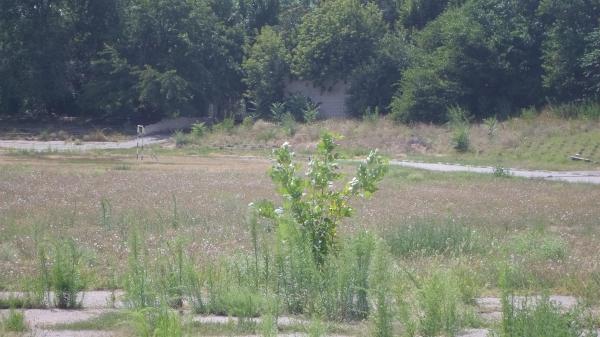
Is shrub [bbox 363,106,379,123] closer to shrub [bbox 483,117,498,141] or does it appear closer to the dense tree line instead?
the dense tree line

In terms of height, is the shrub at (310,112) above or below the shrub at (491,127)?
above

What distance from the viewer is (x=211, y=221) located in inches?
706

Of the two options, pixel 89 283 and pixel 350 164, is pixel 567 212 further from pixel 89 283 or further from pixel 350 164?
pixel 350 164

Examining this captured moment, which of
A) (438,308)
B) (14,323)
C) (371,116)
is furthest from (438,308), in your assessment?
(371,116)

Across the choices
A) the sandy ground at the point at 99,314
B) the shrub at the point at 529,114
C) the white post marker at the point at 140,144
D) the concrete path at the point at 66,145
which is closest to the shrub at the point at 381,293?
the sandy ground at the point at 99,314

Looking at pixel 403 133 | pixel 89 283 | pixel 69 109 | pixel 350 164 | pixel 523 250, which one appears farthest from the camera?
pixel 69 109

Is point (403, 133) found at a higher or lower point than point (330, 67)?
lower

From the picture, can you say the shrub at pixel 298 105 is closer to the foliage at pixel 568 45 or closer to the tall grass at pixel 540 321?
the foliage at pixel 568 45

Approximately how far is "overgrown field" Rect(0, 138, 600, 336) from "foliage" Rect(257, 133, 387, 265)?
14.5 inches

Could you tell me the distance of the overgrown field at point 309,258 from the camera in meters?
9.14

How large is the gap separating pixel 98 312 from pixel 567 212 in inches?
533

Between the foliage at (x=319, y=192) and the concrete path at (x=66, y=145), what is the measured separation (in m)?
39.0

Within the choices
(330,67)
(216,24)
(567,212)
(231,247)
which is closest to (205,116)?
(216,24)

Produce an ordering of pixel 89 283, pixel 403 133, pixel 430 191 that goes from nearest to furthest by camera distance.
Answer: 1. pixel 89 283
2. pixel 430 191
3. pixel 403 133
